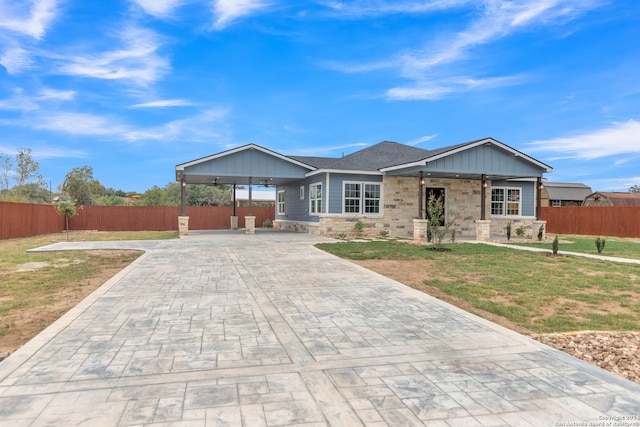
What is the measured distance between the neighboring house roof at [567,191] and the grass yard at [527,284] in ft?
129

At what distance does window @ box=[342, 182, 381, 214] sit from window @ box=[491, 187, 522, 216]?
22.9ft

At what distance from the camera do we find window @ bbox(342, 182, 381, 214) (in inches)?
752

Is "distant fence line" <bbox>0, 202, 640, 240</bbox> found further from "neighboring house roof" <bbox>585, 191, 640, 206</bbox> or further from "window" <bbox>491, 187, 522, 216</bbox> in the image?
"neighboring house roof" <bbox>585, 191, 640, 206</bbox>

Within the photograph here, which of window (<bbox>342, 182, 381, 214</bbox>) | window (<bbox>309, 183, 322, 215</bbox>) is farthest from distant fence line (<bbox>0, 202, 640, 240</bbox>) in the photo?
window (<bbox>342, 182, 381, 214</bbox>)

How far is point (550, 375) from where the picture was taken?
137 inches

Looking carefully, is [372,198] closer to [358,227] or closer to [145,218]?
[358,227]

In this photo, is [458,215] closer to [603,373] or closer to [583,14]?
[583,14]

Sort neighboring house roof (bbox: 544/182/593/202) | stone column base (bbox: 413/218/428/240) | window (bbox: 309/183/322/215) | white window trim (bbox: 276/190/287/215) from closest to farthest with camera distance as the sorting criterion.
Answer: stone column base (bbox: 413/218/428/240)
window (bbox: 309/183/322/215)
white window trim (bbox: 276/190/287/215)
neighboring house roof (bbox: 544/182/593/202)

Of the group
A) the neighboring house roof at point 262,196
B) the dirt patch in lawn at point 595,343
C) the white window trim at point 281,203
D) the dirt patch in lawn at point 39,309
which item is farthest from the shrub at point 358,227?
the neighboring house roof at point 262,196

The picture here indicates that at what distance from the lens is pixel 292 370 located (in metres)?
3.51

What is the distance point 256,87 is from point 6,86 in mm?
14787

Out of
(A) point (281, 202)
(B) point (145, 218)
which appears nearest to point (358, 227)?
(A) point (281, 202)

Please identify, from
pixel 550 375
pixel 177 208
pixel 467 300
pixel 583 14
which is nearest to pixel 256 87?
pixel 177 208

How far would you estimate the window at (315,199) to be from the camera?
19678 mm
